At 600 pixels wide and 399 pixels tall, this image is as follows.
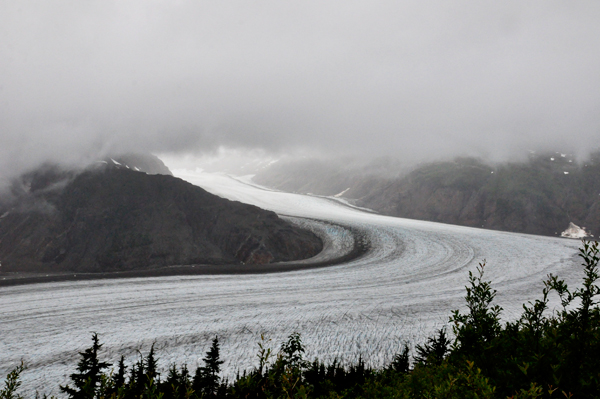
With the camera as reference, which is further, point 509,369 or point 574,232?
point 574,232

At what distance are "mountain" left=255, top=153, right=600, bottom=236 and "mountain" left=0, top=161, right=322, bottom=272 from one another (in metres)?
68.3

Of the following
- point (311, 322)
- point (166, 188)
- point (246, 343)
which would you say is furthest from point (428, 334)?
point (166, 188)

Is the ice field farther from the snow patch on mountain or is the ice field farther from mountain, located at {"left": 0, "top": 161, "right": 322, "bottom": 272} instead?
the snow patch on mountain

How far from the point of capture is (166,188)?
68062 millimetres

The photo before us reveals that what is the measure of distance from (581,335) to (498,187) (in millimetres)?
122732

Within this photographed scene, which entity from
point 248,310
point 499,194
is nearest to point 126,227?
point 248,310

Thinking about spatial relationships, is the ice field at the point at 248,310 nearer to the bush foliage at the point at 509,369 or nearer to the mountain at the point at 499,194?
the bush foliage at the point at 509,369

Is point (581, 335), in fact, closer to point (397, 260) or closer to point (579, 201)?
point (397, 260)

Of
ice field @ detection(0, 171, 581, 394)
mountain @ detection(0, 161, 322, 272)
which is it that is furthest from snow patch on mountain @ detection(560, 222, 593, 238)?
mountain @ detection(0, 161, 322, 272)

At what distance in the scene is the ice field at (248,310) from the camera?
76.8 ft

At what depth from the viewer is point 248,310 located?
3050cm

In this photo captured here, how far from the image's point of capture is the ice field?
23422mm

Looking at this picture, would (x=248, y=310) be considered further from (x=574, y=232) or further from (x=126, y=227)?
(x=574, y=232)

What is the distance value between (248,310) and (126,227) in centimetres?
4071
